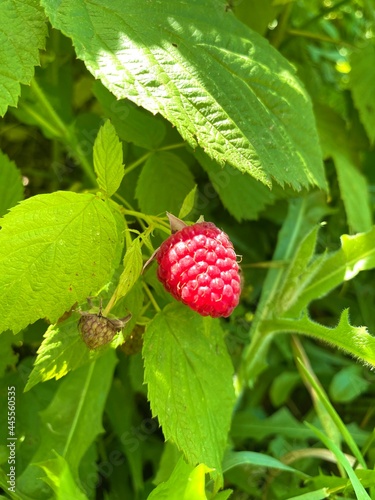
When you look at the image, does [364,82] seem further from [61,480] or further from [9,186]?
[61,480]

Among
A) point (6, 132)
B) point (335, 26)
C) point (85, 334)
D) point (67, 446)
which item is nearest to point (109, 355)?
point (67, 446)

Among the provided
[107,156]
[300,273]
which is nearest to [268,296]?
[300,273]

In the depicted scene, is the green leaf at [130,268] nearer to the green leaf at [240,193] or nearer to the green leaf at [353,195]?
the green leaf at [240,193]

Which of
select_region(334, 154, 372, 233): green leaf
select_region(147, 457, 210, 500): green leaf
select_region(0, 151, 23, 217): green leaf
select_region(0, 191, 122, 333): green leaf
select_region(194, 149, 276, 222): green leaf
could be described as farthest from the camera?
select_region(334, 154, 372, 233): green leaf

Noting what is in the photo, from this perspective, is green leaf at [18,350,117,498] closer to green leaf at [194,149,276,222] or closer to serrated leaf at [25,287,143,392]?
serrated leaf at [25,287,143,392]

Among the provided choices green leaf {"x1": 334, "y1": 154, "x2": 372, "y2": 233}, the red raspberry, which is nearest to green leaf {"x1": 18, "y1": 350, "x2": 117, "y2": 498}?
the red raspberry

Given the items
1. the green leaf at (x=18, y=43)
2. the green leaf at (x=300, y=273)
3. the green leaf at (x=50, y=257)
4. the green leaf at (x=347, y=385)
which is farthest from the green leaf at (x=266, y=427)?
the green leaf at (x=18, y=43)
